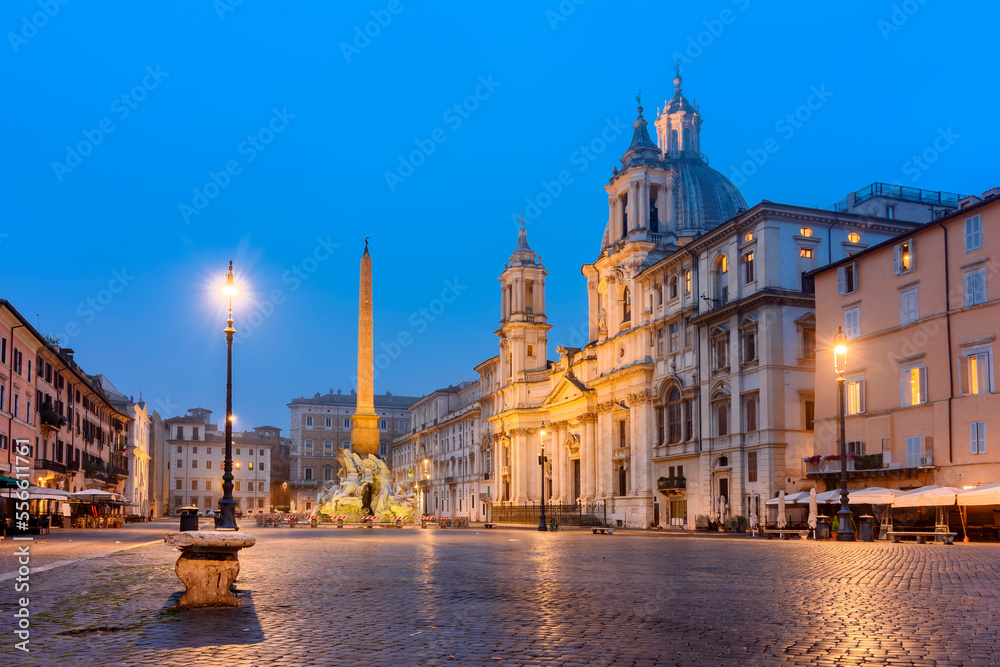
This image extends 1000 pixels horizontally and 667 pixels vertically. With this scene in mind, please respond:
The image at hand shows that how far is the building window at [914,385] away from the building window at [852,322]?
12.0ft

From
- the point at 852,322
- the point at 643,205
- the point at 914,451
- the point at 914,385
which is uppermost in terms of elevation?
the point at 643,205

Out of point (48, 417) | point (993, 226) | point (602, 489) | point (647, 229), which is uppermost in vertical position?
point (647, 229)

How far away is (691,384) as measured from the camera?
56594 mm

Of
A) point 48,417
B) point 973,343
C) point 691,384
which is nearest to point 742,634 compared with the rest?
point 973,343

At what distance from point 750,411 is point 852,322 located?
8898 mm

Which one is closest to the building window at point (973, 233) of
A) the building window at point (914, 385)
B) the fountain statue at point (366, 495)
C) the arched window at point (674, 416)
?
the building window at point (914, 385)

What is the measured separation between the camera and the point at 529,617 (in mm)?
10523

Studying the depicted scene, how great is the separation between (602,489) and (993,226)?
37.5m

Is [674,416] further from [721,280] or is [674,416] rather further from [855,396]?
[855,396]

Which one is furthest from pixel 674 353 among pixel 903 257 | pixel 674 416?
pixel 903 257

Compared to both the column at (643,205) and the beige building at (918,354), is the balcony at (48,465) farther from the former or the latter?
the beige building at (918,354)

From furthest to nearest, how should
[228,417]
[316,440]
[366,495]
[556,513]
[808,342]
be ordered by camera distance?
[316,440] → [556,513] → [366,495] → [808,342] → [228,417]

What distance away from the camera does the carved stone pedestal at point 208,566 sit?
10.7m

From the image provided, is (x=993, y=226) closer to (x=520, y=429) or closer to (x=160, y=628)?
(x=160, y=628)
